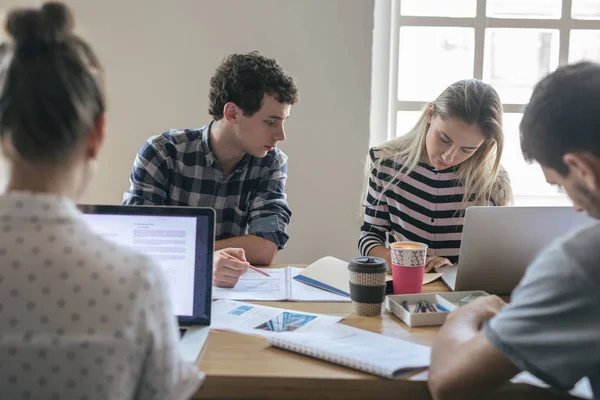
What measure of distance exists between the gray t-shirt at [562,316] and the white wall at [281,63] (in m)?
1.84

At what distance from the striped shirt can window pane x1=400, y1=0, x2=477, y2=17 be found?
103 centimetres

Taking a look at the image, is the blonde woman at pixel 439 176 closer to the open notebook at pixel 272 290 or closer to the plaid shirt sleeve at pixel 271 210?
the plaid shirt sleeve at pixel 271 210

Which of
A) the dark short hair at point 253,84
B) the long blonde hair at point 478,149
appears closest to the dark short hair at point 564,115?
the long blonde hair at point 478,149

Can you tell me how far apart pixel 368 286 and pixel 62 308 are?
75cm

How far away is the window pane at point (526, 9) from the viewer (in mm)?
2809

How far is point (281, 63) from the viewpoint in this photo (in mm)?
2676

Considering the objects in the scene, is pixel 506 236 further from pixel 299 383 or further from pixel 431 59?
pixel 431 59

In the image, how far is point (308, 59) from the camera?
2680 mm

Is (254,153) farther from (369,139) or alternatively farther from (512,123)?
(512,123)

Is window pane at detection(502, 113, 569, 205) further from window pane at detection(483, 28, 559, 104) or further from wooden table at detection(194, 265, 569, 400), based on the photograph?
wooden table at detection(194, 265, 569, 400)

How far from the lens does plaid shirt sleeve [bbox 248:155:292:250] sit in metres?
1.92

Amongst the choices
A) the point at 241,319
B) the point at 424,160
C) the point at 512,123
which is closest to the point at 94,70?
the point at 241,319

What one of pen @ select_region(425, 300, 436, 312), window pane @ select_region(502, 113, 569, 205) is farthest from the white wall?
pen @ select_region(425, 300, 436, 312)

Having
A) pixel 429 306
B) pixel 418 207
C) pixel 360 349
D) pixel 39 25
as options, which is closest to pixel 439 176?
pixel 418 207
